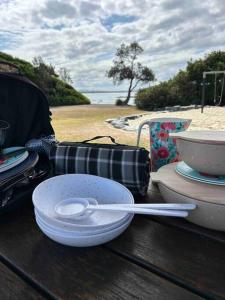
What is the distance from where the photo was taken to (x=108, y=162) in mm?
605

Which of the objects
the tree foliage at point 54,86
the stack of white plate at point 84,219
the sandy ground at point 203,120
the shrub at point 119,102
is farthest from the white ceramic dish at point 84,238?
the shrub at point 119,102

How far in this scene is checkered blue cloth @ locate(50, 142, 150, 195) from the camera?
0.59m

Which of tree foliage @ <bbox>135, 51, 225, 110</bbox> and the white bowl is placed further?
tree foliage @ <bbox>135, 51, 225, 110</bbox>

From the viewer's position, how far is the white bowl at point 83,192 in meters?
0.46

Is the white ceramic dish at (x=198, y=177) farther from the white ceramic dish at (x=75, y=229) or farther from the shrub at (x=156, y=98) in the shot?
the shrub at (x=156, y=98)

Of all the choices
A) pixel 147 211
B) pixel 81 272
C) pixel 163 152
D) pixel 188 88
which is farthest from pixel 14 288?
pixel 188 88

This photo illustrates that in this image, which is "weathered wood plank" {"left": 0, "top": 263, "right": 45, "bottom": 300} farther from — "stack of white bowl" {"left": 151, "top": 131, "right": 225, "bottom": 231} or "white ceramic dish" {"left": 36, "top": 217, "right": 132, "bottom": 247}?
"stack of white bowl" {"left": 151, "top": 131, "right": 225, "bottom": 231}

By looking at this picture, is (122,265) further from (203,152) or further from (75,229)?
(203,152)

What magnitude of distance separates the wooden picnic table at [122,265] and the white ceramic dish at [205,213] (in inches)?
0.6

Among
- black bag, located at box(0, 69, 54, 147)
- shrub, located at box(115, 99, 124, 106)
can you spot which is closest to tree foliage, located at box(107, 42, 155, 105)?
shrub, located at box(115, 99, 124, 106)

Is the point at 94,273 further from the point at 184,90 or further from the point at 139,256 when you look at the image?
the point at 184,90

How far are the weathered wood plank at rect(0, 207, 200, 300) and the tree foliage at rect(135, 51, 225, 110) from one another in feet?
26.3

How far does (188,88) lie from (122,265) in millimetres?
8599

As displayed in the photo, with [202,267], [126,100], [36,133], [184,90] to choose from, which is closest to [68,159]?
[36,133]
